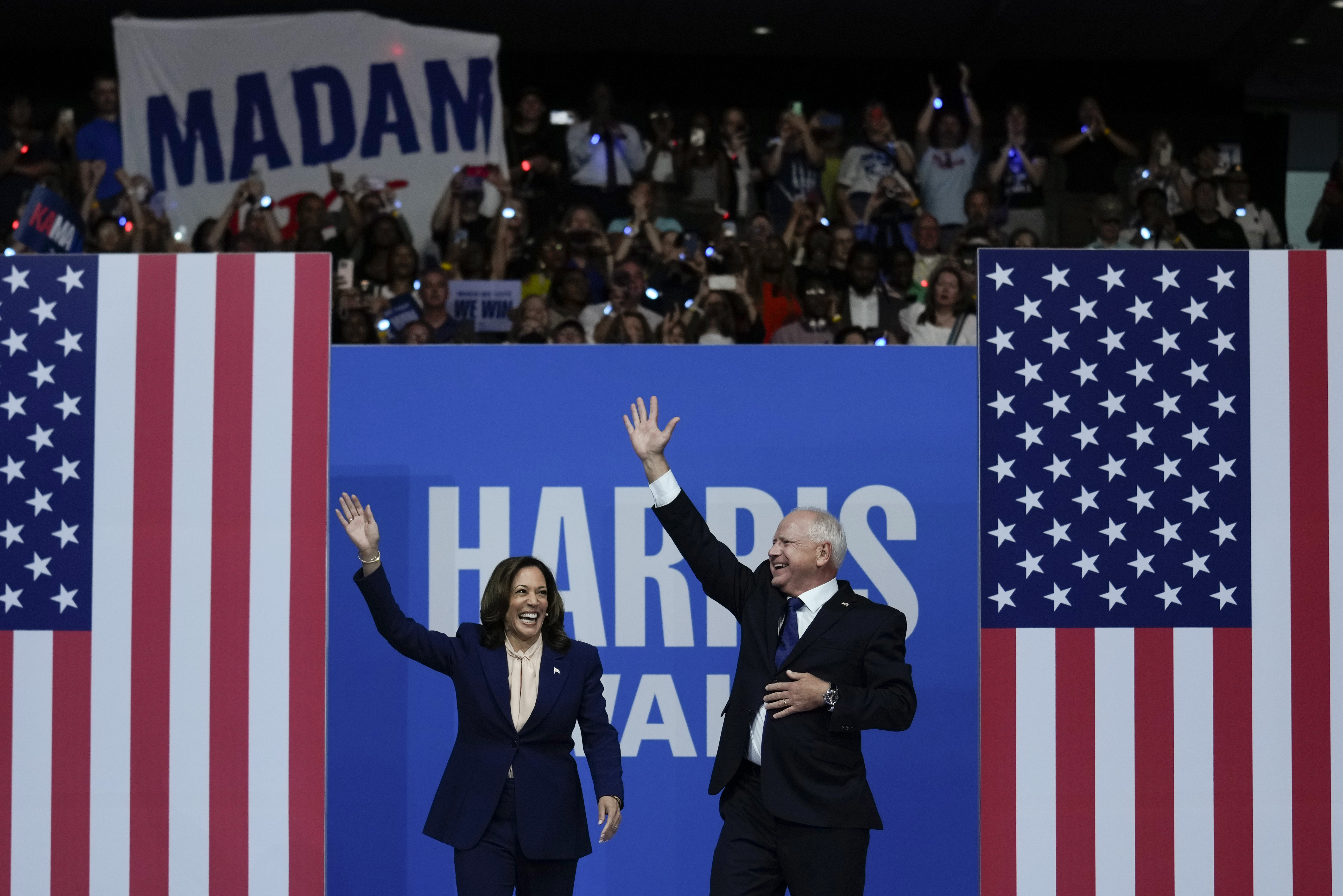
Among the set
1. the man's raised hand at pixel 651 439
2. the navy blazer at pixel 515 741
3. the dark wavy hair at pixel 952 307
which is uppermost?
the dark wavy hair at pixel 952 307

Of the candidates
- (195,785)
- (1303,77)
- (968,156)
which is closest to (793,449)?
(195,785)

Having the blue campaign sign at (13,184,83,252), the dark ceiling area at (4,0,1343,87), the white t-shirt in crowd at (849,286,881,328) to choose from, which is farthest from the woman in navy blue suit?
the dark ceiling area at (4,0,1343,87)

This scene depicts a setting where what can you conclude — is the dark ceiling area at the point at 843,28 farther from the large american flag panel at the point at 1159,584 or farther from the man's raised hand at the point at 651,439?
the man's raised hand at the point at 651,439

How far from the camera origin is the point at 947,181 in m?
9.26

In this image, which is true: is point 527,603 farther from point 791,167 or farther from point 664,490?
point 791,167

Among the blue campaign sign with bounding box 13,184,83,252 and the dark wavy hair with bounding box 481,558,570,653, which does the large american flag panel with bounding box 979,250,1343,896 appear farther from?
the blue campaign sign with bounding box 13,184,83,252

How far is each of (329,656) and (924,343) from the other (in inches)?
132

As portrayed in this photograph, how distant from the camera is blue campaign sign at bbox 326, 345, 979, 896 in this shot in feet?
16.9

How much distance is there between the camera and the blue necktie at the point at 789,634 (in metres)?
4.29

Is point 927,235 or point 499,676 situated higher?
point 927,235

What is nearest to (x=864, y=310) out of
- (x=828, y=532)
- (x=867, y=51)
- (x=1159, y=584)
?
(x=1159, y=584)

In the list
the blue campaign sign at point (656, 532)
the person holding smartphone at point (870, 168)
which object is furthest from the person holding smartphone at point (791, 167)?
the blue campaign sign at point (656, 532)

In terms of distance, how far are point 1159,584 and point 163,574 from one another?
11.5 feet

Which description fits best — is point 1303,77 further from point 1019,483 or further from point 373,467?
point 373,467
